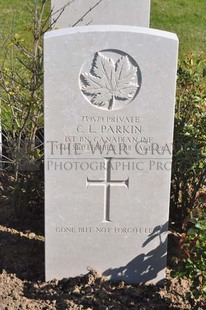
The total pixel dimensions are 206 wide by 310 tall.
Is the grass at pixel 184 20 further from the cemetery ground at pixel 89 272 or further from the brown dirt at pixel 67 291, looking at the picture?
the brown dirt at pixel 67 291

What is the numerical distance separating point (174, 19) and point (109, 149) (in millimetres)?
6720

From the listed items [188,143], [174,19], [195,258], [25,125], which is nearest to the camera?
[195,258]

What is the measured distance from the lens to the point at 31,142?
4.54 m

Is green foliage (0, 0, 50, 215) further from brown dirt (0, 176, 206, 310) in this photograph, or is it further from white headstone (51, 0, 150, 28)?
white headstone (51, 0, 150, 28)

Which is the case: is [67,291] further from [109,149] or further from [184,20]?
[184,20]

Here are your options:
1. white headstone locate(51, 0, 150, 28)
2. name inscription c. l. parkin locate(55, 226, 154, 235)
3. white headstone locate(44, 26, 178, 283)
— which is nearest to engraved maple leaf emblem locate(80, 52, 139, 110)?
white headstone locate(44, 26, 178, 283)

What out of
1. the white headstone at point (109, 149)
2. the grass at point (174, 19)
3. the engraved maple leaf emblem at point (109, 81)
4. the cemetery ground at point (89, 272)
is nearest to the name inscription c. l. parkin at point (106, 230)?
the white headstone at point (109, 149)

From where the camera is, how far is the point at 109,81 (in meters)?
3.51

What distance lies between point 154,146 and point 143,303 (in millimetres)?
986

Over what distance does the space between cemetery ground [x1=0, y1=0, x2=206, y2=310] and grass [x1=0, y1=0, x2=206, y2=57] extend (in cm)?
417

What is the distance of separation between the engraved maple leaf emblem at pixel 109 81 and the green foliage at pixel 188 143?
0.88m

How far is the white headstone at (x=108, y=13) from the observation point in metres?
5.65

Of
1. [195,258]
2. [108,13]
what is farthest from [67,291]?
[108,13]

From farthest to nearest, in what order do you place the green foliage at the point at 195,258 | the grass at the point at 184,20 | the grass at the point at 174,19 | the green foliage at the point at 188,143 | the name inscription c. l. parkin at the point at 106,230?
the grass at the point at 184,20 → the grass at the point at 174,19 → the green foliage at the point at 188,143 → the name inscription c. l. parkin at the point at 106,230 → the green foliage at the point at 195,258
